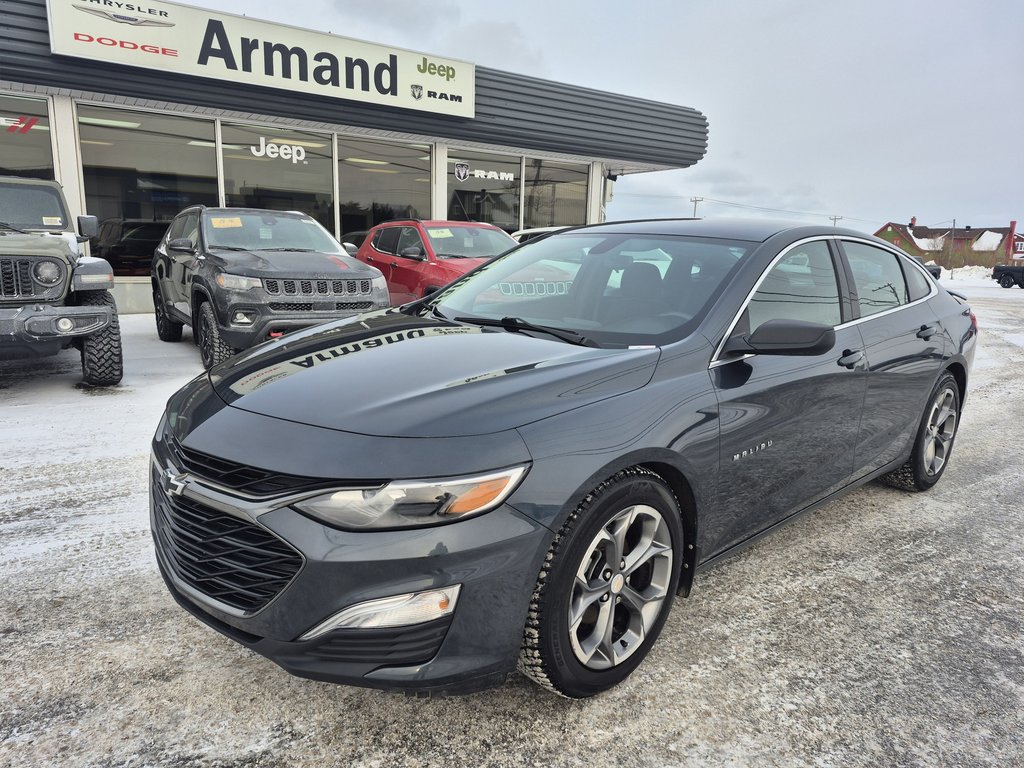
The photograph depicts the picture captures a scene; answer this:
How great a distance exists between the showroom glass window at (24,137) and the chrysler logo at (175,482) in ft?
38.8

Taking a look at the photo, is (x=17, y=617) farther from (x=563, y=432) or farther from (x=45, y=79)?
(x=45, y=79)

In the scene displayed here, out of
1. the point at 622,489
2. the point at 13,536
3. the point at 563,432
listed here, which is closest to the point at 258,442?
the point at 563,432

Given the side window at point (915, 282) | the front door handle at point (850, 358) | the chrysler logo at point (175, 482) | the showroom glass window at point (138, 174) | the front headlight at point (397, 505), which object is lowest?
the chrysler logo at point (175, 482)

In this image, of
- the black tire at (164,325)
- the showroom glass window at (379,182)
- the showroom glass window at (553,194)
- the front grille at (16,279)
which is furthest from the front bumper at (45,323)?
the showroom glass window at (553,194)

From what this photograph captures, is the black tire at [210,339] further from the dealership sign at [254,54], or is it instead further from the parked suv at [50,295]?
the dealership sign at [254,54]

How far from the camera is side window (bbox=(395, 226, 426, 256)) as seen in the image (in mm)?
9867

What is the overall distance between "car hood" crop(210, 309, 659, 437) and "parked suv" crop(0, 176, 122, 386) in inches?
→ 147

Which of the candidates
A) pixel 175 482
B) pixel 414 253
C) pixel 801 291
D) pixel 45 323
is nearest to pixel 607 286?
pixel 801 291

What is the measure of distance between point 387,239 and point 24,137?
6.16 meters

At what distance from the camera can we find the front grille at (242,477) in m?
1.91

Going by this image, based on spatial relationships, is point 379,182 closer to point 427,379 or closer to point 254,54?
point 254,54

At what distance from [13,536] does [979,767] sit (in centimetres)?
396

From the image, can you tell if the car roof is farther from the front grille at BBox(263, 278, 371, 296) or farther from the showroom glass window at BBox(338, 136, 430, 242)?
the showroom glass window at BBox(338, 136, 430, 242)

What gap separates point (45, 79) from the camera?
1076 centimetres
